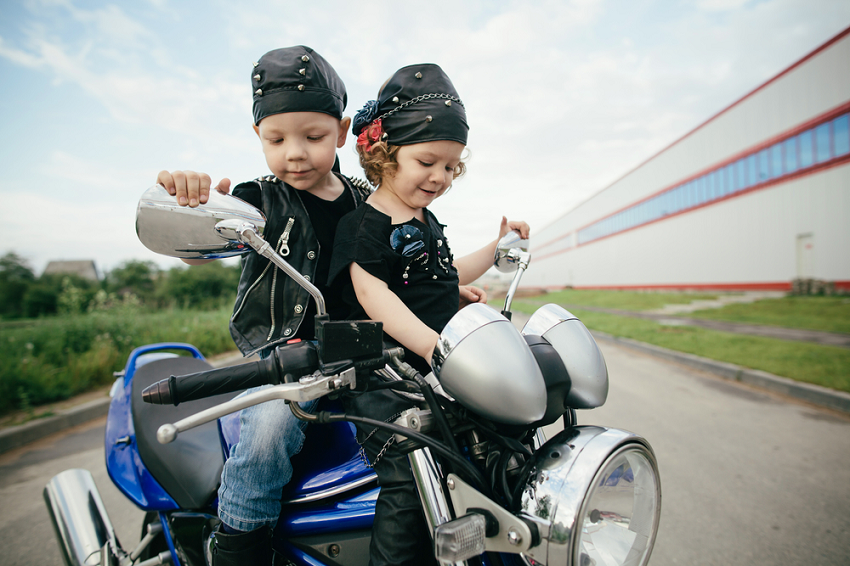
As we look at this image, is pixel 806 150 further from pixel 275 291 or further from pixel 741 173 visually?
pixel 275 291

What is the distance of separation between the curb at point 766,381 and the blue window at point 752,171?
13465 millimetres

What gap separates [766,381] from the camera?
508cm

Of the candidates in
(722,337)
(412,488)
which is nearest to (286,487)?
(412,488)

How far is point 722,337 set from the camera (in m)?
7.64

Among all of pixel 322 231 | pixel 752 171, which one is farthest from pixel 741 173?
pixel 322 231

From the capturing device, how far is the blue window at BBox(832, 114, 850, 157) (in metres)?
12.6

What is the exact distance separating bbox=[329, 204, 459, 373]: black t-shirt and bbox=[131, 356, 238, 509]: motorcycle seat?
0.87 m

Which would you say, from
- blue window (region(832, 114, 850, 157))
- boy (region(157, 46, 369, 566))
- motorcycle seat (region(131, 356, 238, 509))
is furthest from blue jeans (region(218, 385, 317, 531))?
blue window (region(832, 114, 850, 157))

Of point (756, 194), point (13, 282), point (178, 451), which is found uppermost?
A: point (756, 194)

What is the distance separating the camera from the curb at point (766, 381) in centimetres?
432

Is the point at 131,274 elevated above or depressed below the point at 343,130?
above

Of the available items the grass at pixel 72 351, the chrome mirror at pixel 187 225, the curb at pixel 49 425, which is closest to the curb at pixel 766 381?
the chrome mirror at pixel 187 225

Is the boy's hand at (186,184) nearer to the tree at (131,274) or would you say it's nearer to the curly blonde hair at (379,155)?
the curly blonde hair at (379,155)

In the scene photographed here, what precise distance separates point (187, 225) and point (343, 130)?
2.80ft
